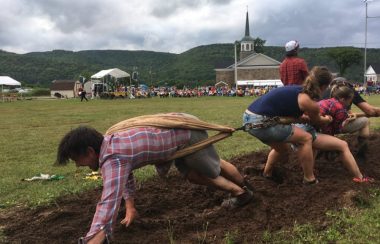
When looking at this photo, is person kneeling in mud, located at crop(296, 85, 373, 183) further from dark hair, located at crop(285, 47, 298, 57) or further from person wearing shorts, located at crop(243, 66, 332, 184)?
dark hair, located at crop(285, 47, 298, 57)

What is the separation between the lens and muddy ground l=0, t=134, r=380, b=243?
14.2 ft

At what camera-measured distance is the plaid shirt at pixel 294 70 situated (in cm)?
737

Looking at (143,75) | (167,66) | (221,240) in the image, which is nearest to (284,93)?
(221,240)

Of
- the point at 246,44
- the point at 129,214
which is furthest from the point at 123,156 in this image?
the point at 246,44

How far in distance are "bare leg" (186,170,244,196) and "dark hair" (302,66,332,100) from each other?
1294 mm

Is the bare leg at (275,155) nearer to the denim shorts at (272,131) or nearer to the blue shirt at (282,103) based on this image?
the denim shorts at (272,131)

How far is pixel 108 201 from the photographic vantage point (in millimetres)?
3637

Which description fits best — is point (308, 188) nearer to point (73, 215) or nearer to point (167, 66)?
point (73, 215)

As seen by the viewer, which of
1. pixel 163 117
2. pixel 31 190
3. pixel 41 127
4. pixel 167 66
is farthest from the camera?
pixel 167 66

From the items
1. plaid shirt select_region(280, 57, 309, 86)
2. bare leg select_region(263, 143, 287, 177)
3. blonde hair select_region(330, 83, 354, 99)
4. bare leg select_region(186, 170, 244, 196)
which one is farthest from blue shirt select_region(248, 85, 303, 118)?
plaid shirt select_region(280, 57, 309, 86)

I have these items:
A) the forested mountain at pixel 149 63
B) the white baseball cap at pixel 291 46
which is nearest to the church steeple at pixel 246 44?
the forested mountain at pixel 149 63

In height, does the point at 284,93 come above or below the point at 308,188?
above

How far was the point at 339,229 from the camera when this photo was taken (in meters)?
3.99

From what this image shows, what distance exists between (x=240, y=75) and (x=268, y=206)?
99.4 meters
